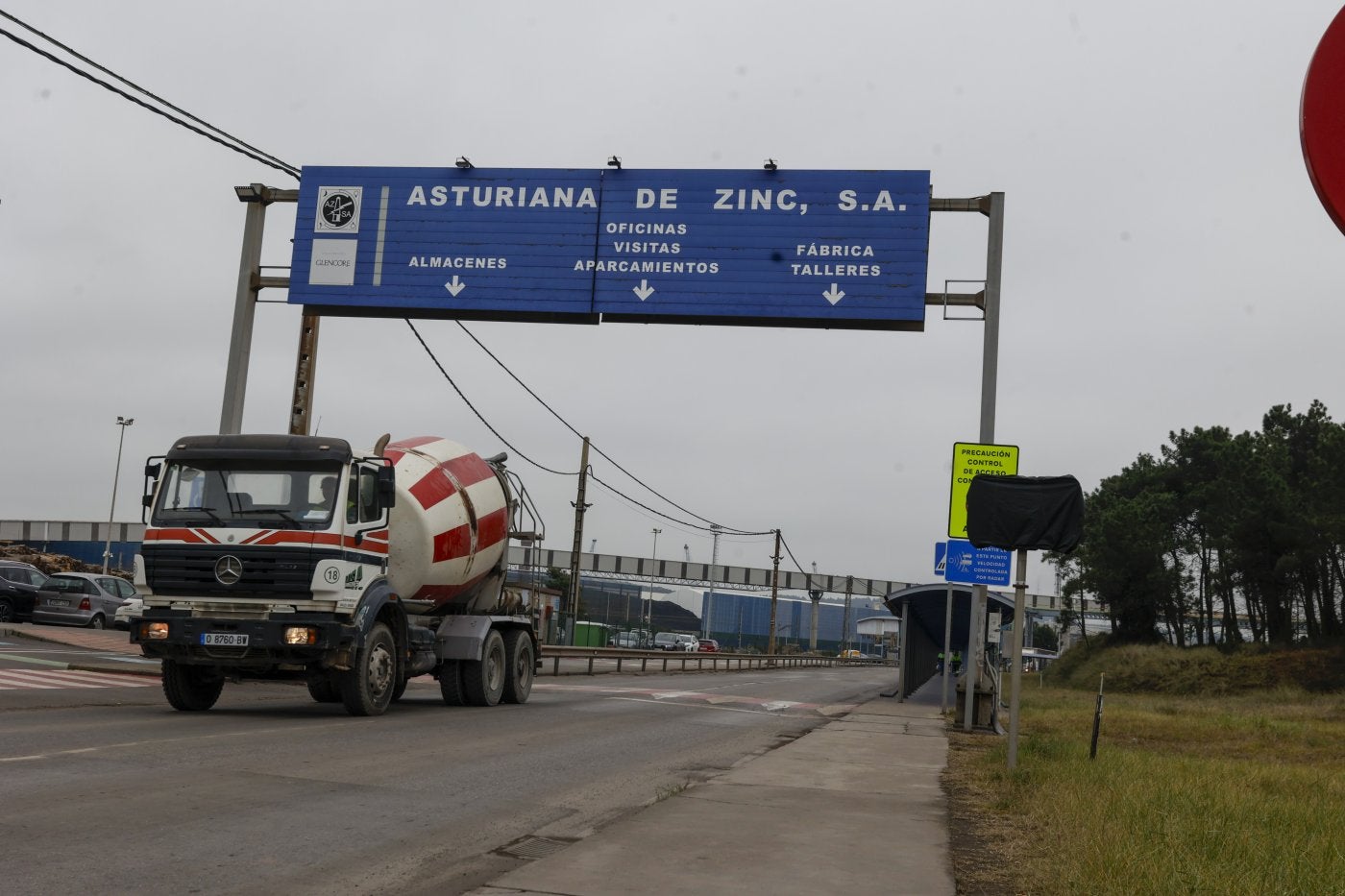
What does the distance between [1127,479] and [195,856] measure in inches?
3080

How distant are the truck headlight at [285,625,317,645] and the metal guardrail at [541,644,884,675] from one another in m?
10.9

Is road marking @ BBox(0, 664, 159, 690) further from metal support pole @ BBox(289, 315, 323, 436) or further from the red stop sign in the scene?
the red stop sign

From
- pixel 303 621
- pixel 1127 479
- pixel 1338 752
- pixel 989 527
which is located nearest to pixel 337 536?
pixel 303 621

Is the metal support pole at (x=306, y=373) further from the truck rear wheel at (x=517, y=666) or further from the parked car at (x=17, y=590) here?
the parked car at (x=17, y=590)

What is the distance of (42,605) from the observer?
3372 cm

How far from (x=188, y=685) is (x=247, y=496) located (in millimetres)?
2441

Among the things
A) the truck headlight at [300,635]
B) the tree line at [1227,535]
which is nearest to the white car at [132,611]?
the truck headlight at [300,635]

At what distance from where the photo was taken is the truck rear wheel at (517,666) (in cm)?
1862

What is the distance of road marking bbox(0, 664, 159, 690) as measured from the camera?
15.6m

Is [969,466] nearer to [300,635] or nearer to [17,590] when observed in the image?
[300,635]

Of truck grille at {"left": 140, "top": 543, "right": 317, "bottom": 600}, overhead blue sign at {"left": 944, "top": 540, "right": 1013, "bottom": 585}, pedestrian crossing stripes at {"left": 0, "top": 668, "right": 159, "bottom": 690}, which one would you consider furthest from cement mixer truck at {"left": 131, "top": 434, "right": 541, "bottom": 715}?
overhead blue sign at {"left": 944, "top": 540, "right": 1013, "bottom": 585}

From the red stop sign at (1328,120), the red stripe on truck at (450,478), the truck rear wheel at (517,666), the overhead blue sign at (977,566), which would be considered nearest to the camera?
the red stop sign at (1328,120)

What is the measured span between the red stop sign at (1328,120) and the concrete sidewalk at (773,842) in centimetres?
389

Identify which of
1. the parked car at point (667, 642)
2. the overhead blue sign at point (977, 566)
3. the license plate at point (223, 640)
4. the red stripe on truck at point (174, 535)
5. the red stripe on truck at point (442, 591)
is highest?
the overhead blue sign at point (977, 566)
